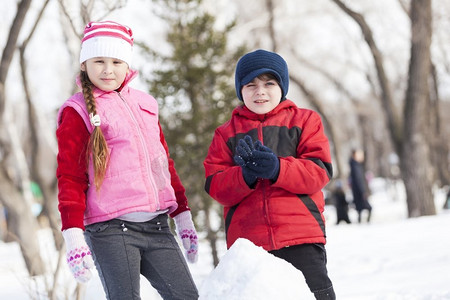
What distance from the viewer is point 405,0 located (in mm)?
14086

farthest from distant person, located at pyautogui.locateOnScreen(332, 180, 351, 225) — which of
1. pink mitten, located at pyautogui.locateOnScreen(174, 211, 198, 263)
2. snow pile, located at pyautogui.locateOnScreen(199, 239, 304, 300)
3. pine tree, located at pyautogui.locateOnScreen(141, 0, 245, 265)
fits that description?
Answer: snow pile, located at pyautogui.locateOnScreen(199, 239, 304, 300)

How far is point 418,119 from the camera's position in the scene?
31.5ft

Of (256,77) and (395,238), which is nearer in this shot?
(256,77)

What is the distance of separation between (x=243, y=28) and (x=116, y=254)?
12.0 meters

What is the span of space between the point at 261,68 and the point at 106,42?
0.72 metres

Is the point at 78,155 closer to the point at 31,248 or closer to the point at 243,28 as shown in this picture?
the point at 31,248

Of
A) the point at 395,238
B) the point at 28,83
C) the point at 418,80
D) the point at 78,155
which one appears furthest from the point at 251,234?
the point at 28,83

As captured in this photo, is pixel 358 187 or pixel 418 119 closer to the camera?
pixel 418 119

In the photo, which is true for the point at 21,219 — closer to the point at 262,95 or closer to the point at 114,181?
the point at 114,181

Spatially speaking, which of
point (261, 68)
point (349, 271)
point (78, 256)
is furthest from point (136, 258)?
point (349, 271)

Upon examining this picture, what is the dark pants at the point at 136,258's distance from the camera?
2328 mm

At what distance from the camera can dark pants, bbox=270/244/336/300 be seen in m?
2.42

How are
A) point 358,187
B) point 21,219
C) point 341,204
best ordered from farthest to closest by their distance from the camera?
point 341,204 < point 358,187 < point 21,219

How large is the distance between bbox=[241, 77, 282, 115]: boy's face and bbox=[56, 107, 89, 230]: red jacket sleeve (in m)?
0.76
